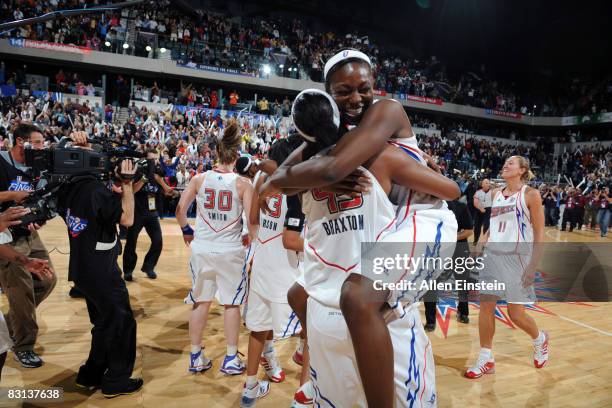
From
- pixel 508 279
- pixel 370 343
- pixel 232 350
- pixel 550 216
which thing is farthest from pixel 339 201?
pixel 550 216

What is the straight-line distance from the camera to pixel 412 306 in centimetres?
181

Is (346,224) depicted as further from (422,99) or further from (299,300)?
(422,99)

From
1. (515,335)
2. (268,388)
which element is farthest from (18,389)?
(515,335)

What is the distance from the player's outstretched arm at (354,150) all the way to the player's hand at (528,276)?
9.20ft

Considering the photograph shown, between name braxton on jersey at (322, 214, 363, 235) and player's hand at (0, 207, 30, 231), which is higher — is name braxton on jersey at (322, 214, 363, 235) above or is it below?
above

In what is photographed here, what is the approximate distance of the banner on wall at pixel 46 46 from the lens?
1741 cm

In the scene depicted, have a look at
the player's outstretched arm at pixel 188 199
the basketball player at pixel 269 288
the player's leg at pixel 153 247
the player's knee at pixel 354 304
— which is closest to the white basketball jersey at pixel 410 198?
the player's knee at pixel 354 304

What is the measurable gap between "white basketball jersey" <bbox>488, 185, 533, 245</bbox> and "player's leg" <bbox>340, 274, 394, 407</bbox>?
3.02 m

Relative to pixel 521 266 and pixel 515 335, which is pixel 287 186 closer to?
pixel 521 266

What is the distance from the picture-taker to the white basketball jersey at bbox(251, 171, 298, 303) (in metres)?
3.32

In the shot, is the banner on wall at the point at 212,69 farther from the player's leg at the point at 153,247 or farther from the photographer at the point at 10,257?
the photographer at the point at 10,257

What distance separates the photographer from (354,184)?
5.32ft

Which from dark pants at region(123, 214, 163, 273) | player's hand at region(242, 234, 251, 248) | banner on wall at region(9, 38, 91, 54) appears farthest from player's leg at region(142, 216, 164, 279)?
banner on wall at region(9, 38, 91, 54)

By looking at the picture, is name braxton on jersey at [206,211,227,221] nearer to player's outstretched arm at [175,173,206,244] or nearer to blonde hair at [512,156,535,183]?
player's outstretched arm at [175,173,206,244]
